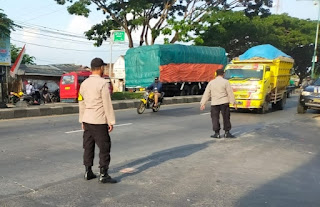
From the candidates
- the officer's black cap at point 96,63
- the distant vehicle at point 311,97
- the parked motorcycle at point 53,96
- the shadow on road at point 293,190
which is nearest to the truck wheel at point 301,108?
the distant vehicle at point 311,97

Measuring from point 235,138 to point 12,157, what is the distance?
5.06 metres

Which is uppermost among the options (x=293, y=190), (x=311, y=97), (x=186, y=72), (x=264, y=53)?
(x=264, y=53)

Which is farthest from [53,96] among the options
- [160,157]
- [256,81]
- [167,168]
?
[167,168]

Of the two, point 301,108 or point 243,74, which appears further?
point 301,108

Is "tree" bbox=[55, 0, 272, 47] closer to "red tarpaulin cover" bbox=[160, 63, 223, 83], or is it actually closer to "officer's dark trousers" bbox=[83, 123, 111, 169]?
"red tarpaulin cover" bbox=[160, 63, 223, 83]

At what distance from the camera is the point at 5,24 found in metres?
17.0

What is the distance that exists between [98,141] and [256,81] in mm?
10407

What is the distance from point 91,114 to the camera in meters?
4.59

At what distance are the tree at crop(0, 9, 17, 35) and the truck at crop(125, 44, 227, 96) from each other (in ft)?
28.5

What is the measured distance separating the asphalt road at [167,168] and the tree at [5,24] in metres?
9.39

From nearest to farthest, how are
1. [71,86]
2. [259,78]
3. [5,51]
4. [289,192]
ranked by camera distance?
[289,192] < [259,78] < [71,86] < [5,51]

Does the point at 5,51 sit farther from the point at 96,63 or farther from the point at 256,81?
the point at 96,63

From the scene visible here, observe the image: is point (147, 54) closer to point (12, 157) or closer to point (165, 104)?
point (165, 104)

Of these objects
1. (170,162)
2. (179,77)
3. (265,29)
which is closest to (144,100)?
(170,162)
